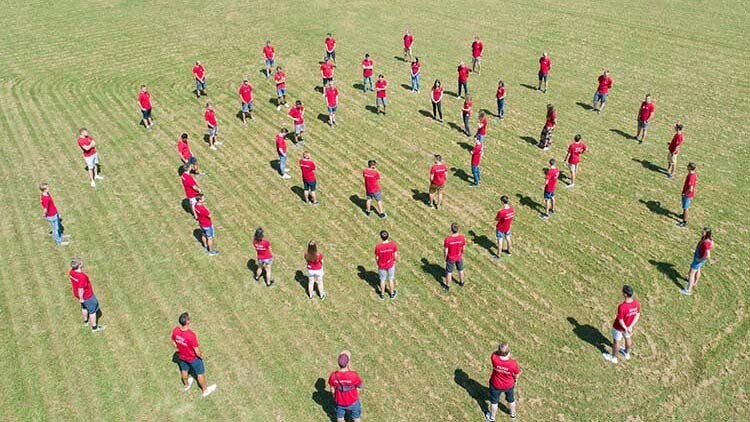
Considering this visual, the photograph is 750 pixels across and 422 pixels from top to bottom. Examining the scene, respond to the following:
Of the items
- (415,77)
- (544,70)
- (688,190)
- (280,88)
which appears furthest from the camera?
(544,70)

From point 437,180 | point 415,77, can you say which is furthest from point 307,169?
point 415,77

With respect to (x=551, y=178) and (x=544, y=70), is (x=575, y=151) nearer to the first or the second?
(x=551, y=178)

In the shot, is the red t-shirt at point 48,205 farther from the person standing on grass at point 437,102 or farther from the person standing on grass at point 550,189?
the person standing on grass at point 437,102

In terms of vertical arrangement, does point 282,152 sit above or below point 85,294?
above

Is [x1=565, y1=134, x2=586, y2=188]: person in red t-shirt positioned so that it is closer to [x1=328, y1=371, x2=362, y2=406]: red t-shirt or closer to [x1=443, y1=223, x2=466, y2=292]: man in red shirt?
[x1=443, y1=223, x2=466, y2=292]: man in red shirt

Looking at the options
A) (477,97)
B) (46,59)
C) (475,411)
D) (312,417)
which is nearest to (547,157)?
(477,97)

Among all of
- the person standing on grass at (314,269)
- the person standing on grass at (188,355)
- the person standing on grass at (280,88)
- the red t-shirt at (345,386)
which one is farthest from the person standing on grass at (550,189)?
the person standing on grass at (280,88)

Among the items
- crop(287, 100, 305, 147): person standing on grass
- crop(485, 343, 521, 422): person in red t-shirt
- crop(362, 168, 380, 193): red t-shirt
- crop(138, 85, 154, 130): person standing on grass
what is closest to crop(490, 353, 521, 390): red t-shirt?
crop(485, 343, 521, 422): person in red t-shirt
